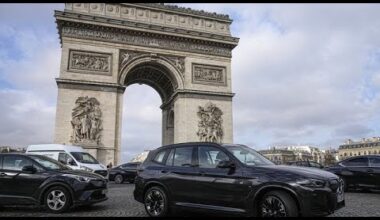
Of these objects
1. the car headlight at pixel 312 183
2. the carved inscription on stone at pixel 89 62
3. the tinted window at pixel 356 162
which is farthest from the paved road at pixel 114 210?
the carved inscription on stone at pixel 89 62

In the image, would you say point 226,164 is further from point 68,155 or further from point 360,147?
point 360,147

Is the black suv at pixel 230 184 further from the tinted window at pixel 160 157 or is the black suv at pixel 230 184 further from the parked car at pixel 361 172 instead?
the parked car at pixel 361 172

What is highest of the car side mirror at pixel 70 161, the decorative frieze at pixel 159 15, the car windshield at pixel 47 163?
the decorative frieze at pixel 159 15

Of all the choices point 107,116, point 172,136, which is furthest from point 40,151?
point 172,136

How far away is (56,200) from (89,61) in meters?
21.0

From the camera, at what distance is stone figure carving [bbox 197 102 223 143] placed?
99.1ft

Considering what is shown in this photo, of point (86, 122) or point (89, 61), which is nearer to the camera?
point (86, 122)

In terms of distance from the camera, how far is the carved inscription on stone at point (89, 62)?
28.0 meters

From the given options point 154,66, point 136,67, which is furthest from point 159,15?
point 136,67

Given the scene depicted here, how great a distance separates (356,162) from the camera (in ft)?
48.8

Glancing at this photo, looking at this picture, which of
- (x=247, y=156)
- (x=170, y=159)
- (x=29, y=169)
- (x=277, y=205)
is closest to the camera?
(x=277, y=205)

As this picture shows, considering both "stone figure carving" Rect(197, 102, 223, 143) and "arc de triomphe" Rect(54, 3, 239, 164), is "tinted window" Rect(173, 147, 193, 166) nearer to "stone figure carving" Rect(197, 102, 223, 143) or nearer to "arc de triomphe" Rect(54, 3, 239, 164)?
"arc de triomphe" Rect(54, 3, 239, 164)

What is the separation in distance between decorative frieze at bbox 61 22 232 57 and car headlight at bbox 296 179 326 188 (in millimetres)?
25185

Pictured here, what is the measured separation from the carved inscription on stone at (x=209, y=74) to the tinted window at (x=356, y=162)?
57.4 feet
